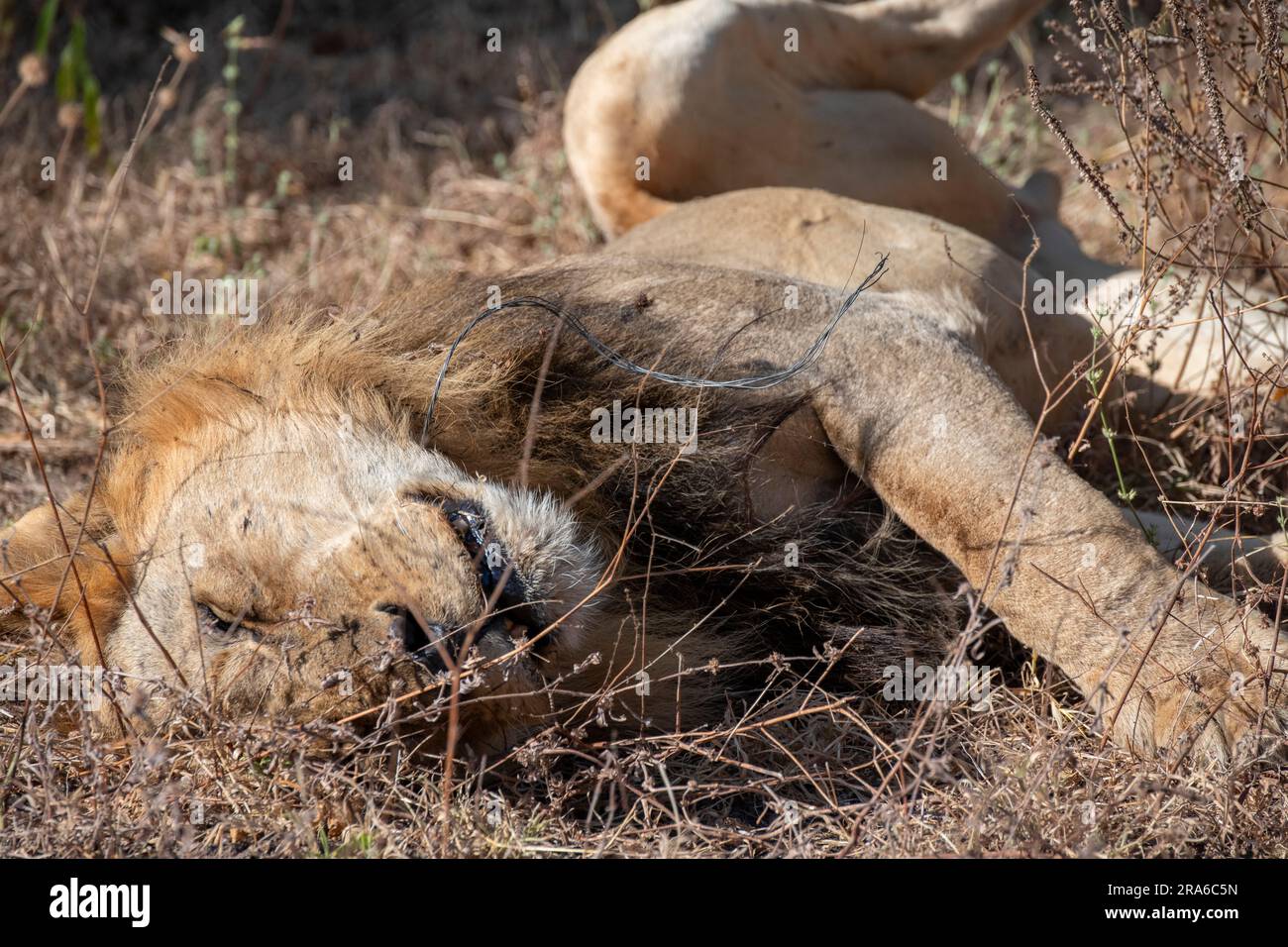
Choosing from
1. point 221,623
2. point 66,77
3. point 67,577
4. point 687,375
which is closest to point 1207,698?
point 687,375

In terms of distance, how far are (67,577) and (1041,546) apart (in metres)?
1.97

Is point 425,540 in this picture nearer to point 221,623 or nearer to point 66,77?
point 221,623

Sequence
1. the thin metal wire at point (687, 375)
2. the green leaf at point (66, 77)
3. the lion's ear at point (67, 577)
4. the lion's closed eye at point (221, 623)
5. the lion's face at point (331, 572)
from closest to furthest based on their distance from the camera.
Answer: the lion's face at point (331, 572) → the lion's closed eye at point (221, 623) → the lion's ear at point (67, 577) → the thin metal wire at point (687, 375) → the green leaf at point (66, 77)

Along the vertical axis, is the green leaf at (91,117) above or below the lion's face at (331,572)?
above

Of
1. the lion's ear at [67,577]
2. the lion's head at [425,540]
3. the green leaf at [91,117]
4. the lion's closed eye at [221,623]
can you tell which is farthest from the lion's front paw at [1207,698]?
the green leaf at [91,117]

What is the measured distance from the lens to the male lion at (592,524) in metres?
2.29

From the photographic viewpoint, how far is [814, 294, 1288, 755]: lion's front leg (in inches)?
94.5

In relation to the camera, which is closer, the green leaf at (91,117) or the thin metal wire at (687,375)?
the thin metal wire at (687,375)

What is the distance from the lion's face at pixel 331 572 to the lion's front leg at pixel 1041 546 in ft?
2.33

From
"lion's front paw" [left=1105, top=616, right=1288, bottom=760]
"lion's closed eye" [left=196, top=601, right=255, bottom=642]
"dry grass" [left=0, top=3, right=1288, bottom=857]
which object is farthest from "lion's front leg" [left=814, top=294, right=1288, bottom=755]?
"lion's closed eye" [left=196, top=601, right=255, bottom=642]

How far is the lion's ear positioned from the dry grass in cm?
9

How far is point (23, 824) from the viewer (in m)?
2.46

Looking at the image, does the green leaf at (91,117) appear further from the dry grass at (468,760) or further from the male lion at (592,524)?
the male lion at (592,524)
